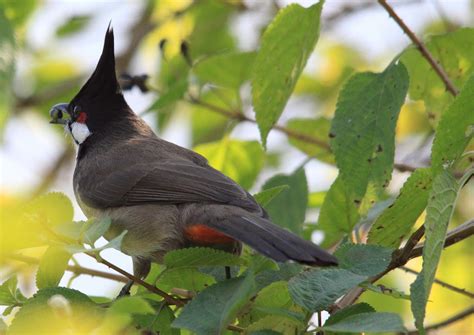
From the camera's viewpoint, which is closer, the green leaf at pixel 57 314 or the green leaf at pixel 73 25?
the green leaf at pixel 57 314

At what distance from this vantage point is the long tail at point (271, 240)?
1872 mm

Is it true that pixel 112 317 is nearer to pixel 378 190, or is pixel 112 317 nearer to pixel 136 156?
pixel 378 190

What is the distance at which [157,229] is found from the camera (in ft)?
8.62

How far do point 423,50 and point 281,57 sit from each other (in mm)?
434

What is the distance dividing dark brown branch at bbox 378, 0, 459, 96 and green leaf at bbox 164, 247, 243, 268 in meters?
0.84

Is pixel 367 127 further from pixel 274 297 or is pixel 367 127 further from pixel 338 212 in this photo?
pixel 274 297

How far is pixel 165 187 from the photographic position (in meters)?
2.70

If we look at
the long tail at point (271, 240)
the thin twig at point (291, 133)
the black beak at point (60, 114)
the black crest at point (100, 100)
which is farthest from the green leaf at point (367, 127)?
the black beak at point (60, 114)

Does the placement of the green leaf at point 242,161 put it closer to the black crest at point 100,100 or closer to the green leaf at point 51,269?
the black crest at point 100,100

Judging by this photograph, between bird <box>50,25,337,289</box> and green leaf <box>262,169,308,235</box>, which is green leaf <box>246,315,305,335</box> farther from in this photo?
green leaf <box>262,169,308,235</box>

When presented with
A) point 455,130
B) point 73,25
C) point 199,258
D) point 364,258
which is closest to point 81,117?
point 73,25

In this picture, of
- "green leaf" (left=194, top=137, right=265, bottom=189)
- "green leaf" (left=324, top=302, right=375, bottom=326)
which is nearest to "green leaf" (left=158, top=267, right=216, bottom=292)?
"green leaf" (left=324, top=302, right=375, bottom=326)

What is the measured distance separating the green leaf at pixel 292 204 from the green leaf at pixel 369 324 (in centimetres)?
94

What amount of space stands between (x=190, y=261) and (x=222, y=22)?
2811 millimetres
